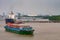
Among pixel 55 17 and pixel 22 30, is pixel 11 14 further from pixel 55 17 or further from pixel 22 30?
pixel 55 17

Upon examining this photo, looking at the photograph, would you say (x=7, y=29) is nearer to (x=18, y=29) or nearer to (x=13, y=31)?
(x=13, y=31)

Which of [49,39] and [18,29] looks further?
[18,29]

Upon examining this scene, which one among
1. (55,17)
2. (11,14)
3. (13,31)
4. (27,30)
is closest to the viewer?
(27,30)

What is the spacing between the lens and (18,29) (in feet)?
54.1

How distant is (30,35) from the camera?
51.7 feet

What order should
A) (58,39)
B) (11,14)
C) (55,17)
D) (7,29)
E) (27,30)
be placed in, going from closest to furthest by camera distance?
(58,39)
(27,30)
(7,29)
(11,14)
(55,17)

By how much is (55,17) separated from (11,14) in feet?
77.3

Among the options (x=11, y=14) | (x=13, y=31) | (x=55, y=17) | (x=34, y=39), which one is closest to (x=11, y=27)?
(x=13, y=31)

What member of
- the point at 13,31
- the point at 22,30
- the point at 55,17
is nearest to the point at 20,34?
the point at 22,30

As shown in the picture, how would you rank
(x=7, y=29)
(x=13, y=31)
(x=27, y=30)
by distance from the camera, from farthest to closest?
(x=7, y=29) → (x=13, y=31) → (x=27, y=30)

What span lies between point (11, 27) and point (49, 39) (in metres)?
5.72

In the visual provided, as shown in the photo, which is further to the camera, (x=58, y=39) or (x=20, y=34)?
(x=20, y=34)

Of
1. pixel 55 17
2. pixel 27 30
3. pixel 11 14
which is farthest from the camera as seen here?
pixel 55 17

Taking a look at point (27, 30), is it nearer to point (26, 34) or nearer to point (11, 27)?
point (26, 34)
